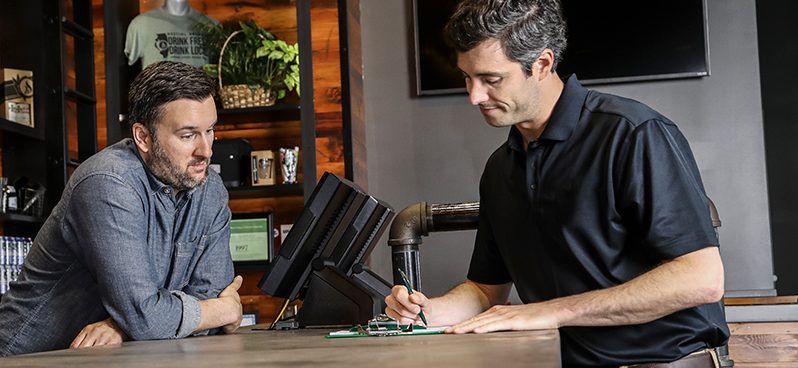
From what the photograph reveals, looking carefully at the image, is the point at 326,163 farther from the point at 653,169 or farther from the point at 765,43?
the point at 653,169

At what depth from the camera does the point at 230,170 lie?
459cm

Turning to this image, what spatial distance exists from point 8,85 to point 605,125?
10.2ft

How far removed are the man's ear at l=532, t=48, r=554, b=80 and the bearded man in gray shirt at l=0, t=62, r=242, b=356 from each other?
2.88 ft

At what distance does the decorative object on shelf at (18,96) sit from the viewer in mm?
4230

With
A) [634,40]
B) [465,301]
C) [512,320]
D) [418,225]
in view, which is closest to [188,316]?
[465,301]

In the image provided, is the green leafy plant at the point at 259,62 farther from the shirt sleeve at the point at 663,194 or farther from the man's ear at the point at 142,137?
the shirt sleeve at the point at 663,194

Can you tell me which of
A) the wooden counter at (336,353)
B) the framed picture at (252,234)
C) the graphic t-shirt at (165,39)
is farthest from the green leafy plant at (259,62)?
the wooden counter at (336,353)

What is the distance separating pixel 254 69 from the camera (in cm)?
464

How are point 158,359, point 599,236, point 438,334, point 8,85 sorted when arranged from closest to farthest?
point 158,359, point 438,334, point 599,236, point 8,85

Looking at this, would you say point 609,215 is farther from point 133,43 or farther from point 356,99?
point 133,43

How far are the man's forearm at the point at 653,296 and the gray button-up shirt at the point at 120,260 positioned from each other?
0.92m

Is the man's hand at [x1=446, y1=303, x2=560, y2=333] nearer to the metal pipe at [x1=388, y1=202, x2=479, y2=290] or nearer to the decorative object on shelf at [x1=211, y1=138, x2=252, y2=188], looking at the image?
the metal pipe at [x1=388, y1=202, x2=479, y2=290]

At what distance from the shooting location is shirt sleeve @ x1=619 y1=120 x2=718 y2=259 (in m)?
1.89

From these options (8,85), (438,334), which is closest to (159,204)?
(438,334)
